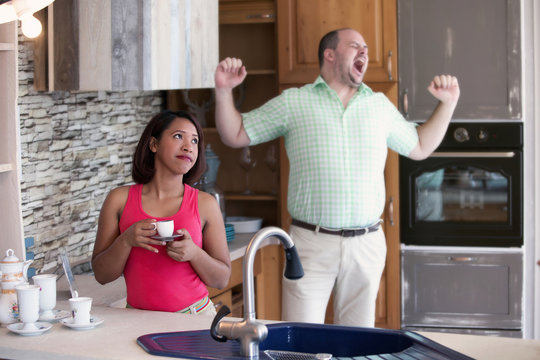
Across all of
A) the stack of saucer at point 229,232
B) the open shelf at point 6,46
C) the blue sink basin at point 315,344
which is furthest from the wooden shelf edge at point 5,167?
the stack of saucer at point 229,232

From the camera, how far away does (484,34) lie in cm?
374

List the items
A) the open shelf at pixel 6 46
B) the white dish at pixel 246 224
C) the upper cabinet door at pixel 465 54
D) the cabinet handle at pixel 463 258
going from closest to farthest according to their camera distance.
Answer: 1. the open shelf at pixel 6 46
2. the upper cabinet door at pixel 465 54
3. the cabinet handle at pixel 463 258
4. the white dish at pixel 246 224

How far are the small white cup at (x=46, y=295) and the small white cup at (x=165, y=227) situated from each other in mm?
339

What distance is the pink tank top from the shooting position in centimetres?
223

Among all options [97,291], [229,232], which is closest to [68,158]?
[97,291]

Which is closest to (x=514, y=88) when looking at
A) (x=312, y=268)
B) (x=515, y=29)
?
(x=515, y=29)

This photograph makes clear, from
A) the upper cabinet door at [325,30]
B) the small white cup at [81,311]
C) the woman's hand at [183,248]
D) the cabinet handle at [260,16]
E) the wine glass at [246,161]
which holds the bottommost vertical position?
the small white cup at [81,311]

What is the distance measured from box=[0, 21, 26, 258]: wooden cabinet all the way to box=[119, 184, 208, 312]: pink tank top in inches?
16.2

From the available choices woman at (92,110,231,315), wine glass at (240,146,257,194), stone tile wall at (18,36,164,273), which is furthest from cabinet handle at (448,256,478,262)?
woman at (92,110,231,315)

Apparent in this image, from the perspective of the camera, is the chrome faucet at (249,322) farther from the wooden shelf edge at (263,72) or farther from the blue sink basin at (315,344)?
the wooden shelf edge at (263,72)

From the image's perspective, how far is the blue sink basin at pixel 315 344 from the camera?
6.08ft

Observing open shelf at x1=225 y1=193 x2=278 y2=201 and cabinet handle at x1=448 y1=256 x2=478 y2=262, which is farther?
open shelf at x1=225 y1=193 x2=278 y2=201

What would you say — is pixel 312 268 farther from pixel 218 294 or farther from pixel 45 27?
pixel 45 27

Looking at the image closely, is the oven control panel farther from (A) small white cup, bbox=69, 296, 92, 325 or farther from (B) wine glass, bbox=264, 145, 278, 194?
(A) small white cup, bbox=69, 296, 92, 325
